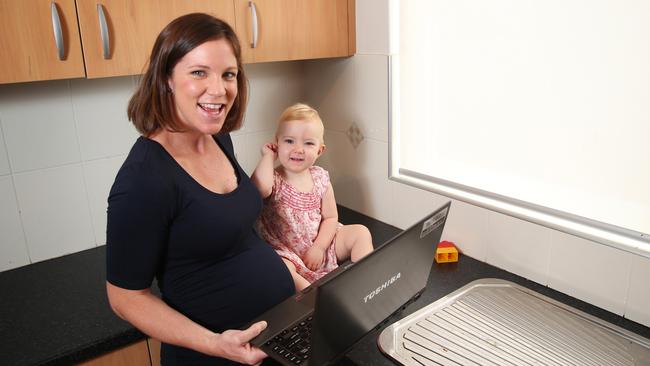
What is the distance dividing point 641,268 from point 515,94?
51 centimetres

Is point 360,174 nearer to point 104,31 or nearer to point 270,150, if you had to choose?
point 270,150

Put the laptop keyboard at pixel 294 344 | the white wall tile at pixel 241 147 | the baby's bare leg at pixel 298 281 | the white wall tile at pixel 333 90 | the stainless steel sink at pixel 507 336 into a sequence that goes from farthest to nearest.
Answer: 1. the white wall tile at pixel 241 147
2. the white wall tile at pixel 333 90
3. the baby's bare leg at pixel 298 281
4. the stainless steel sink at pixel 507 336
5. the laptop keyboard at pixel 294 344

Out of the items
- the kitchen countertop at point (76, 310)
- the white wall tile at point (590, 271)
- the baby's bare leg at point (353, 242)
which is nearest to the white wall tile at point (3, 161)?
the kitchen countertop at point (76, 310)

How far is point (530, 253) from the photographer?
1.37 m

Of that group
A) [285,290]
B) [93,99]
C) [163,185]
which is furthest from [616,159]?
[93,99]

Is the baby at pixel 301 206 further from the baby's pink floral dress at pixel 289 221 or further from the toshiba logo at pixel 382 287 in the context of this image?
the toshiba logo at pixel 382 287

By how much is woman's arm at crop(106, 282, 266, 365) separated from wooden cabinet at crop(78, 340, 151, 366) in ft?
1.04

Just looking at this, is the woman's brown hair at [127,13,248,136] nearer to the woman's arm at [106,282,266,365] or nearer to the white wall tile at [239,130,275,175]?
the woman's arm at [106,282,266,365]

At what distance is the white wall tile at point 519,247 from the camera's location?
4.40 feet

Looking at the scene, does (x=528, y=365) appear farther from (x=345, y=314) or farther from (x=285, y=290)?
(x=285, y=290)

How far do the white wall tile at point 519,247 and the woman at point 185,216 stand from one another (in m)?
0.70

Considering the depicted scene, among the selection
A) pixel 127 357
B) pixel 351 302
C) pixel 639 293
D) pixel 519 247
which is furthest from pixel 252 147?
pixel 639 293

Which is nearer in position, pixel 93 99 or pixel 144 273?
pixel 144 273

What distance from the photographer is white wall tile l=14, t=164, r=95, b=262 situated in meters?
1.54
